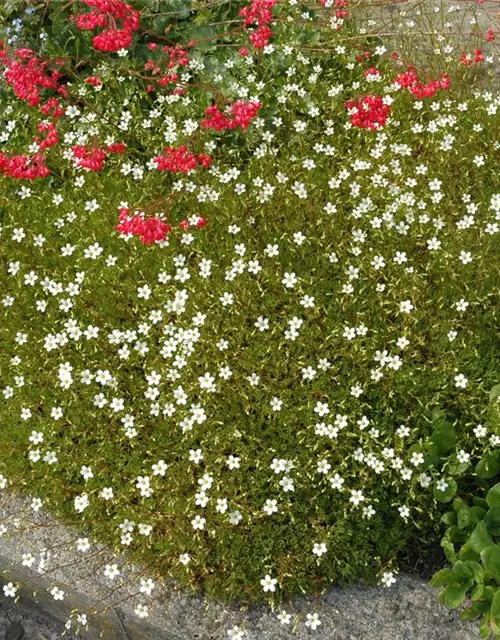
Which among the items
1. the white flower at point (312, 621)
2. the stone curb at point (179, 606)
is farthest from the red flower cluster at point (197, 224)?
the white flower at point (312, 621)

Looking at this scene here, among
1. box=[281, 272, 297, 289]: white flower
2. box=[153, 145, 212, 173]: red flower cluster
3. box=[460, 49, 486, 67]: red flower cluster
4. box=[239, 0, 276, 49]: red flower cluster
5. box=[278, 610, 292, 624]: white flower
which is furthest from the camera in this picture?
box=[460, 49, 486, 67]: red flower cluster

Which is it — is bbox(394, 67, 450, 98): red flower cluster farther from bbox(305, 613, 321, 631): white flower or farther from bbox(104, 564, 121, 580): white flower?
bbox(104, 564, 121, 580): white flower

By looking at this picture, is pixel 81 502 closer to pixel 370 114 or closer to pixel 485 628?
pixel 485 628

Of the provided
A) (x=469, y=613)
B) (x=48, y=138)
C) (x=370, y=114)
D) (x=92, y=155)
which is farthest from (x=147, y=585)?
(x=370, y=114)

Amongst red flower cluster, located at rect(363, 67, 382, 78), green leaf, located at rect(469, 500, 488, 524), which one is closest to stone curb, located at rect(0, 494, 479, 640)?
green leaf, located at rect(469, 500, 488, 524)

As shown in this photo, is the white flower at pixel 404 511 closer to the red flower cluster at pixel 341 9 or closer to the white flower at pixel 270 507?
the white flower at pixel 270 507

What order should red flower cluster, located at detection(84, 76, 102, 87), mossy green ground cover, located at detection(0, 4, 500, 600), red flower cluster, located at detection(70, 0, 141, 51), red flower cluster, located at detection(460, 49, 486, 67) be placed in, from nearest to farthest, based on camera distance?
mossy green ground cover, located at detection(0, 4, 500, 600)
red flower cluster, located at detection(70, 0, 141, 51)
red flower cluster, located at detection(84, 76, 102, 87)
red flower cluster, located at detection(460, 49, 486, 67)

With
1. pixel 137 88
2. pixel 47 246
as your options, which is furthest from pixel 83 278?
pixel 137 88

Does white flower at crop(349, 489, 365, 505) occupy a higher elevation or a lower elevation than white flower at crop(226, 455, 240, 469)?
lower
